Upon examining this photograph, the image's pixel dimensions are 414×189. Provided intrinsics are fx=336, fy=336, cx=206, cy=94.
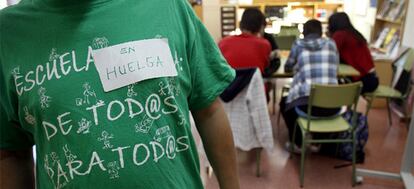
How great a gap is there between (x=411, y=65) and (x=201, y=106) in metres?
2.84

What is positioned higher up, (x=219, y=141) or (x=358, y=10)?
(x=358, y=10)

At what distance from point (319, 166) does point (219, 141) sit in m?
1.98

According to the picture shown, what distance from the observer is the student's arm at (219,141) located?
2.28 ft

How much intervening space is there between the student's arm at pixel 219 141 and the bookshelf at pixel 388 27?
2.27 meters

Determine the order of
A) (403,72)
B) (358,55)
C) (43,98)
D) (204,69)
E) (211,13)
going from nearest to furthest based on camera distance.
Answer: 1. (43,98)
2. (204,69)
3. (211,13)
4. (358,55)
5. (403,72)

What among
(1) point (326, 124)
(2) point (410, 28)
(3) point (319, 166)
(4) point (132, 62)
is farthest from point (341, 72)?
(4) point (132, 62)

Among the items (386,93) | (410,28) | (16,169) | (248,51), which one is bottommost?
(386,93)

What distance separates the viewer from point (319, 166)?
2471 mm

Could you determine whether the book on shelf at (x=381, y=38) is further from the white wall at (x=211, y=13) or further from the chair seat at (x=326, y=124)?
the white wall at (x=211, y=13)

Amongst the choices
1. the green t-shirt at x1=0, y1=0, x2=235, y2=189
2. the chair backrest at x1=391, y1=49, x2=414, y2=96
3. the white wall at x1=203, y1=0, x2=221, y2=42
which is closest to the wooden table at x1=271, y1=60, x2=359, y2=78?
the chair backrest at x1=391, y1=49, x2=414, y2=96

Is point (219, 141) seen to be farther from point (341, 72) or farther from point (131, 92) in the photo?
point (341, 72)

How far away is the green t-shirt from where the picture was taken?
54cm

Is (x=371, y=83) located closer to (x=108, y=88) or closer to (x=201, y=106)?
(x=201, y=106)

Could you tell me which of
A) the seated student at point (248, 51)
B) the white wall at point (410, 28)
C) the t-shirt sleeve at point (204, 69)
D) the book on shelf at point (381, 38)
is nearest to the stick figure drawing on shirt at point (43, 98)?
the t-shirt sleeve at point (204, 69)
